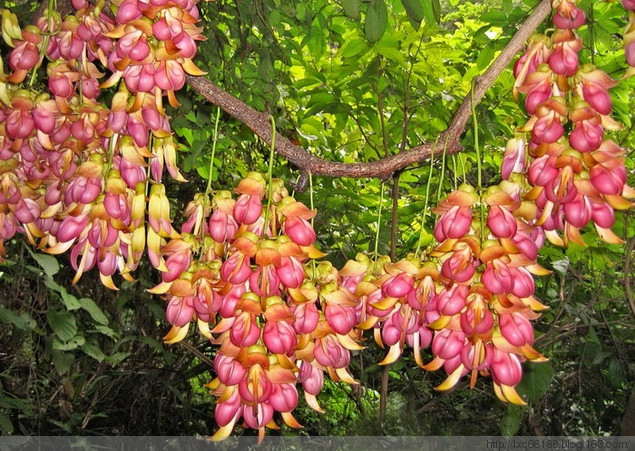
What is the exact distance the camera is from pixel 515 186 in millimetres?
785

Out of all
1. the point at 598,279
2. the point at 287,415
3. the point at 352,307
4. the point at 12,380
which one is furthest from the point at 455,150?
the point at 12,380

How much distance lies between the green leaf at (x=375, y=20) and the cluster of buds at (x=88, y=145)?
0.65 meters

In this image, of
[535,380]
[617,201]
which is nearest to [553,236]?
[617,201]

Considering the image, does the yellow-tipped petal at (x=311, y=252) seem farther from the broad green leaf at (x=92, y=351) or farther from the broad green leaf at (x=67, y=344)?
the broad green leaf at (x=92, y=351)

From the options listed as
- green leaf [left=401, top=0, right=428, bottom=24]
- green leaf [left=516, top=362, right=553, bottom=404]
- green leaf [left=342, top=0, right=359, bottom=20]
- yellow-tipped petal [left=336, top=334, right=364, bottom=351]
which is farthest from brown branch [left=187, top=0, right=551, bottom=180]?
green leaf [left=516, top=362, right=553, bottom=404]

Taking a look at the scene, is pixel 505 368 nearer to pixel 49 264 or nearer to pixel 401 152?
pixel 401 152

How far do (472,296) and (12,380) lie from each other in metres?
3.10

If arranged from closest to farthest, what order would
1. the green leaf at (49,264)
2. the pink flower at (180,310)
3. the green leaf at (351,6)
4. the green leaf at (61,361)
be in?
1. the pink flower at (180,310)
2. the green leaf at (351,6)
3. the green leaf at (49,264)
4. the green leaf at (61,361)

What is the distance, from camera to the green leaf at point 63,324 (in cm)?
207

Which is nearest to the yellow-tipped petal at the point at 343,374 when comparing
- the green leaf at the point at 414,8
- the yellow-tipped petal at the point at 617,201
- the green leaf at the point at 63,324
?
the yellow-tipped petal at the point at 617,201

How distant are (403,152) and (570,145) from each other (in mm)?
236

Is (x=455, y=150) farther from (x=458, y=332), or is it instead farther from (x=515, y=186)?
(x=458, y=332)

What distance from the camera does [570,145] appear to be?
0.70 metres

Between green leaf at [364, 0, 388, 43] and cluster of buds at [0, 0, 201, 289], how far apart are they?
2.14ft
